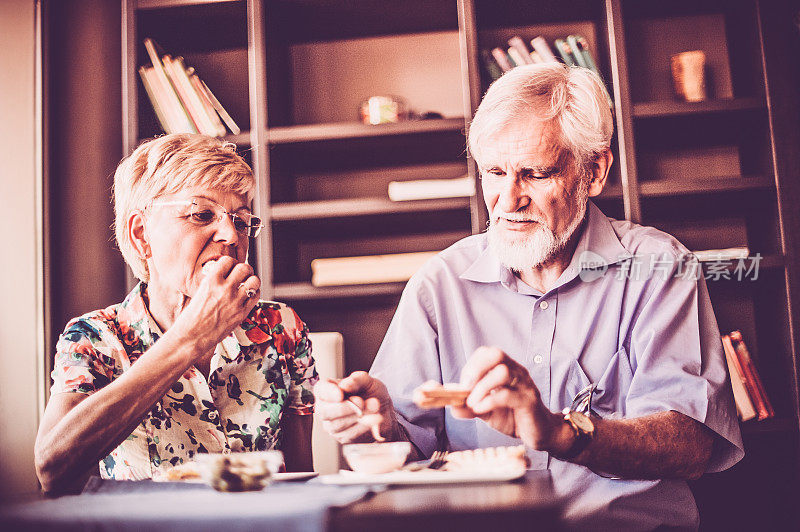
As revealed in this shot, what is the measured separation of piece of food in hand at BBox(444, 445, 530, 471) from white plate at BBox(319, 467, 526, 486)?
0.04 metres

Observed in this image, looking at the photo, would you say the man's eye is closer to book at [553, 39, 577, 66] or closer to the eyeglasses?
the eyeglasses

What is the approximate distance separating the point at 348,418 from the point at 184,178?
64 cm

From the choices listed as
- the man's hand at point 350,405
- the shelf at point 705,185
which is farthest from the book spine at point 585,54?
the man's hand at point 350,405

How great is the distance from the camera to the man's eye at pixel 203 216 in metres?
1.42

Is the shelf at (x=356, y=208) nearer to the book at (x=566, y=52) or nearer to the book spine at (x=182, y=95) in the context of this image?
the book spine at (x=182, y=95)

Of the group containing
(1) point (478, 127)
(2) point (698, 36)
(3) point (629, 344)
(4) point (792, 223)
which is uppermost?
(2) point (698, 36)

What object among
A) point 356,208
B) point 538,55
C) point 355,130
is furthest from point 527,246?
point 538,55

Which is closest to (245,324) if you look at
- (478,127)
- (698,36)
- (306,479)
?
(306,479)

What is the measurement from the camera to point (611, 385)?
145 centimetres

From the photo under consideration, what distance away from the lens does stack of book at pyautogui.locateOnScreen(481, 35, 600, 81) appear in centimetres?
242

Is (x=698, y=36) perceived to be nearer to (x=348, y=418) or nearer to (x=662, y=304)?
(x=662, y=304)

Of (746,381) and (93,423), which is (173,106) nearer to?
(93,423)

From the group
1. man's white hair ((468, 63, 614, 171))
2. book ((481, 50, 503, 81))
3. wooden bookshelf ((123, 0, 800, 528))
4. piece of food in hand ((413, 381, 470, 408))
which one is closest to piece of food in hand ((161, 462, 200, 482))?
piece of food in hand ((413, 381, 470, 408))

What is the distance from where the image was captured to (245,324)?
1.54 metres
